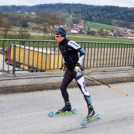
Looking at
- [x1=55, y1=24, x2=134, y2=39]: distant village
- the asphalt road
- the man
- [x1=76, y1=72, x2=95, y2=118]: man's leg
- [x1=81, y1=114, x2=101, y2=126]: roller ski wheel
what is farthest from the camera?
[x1=55, y1=24, x2=134, y2=39]: distant village

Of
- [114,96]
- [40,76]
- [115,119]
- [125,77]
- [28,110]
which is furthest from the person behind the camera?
[125,77]

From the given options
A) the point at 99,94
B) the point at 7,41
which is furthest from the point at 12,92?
the point at 99,94

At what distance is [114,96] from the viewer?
23.3 feet

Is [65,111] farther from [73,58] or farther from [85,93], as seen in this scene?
[73,58]

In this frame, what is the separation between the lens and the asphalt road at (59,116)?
14.8ft

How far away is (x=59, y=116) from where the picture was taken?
5.23 metres

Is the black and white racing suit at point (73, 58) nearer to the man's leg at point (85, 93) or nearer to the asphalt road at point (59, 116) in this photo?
the man's leg at point (85, 93)

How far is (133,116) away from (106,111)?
63 centimetres

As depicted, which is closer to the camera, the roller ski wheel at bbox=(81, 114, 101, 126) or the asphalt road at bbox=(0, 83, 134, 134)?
the asphalt road at bbox=(0, 83, 134, 134)

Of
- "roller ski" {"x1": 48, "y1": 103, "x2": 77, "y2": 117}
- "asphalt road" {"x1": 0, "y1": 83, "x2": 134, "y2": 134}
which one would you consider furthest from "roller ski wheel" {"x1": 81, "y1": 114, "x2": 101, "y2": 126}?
"roller ski" {"x1": 48, "y1": 103, "x2": 77, "y2": 117}

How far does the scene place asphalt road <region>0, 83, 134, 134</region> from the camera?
451 centimetres

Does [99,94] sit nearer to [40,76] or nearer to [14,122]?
[40,76]

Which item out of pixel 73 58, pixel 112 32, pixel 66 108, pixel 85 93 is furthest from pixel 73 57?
pixel 112 32

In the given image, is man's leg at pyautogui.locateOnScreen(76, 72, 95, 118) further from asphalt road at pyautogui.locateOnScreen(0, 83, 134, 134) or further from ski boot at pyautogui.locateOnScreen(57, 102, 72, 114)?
ski boot at pyautogui.locateOnScreen(57, 102, 72, 114)
